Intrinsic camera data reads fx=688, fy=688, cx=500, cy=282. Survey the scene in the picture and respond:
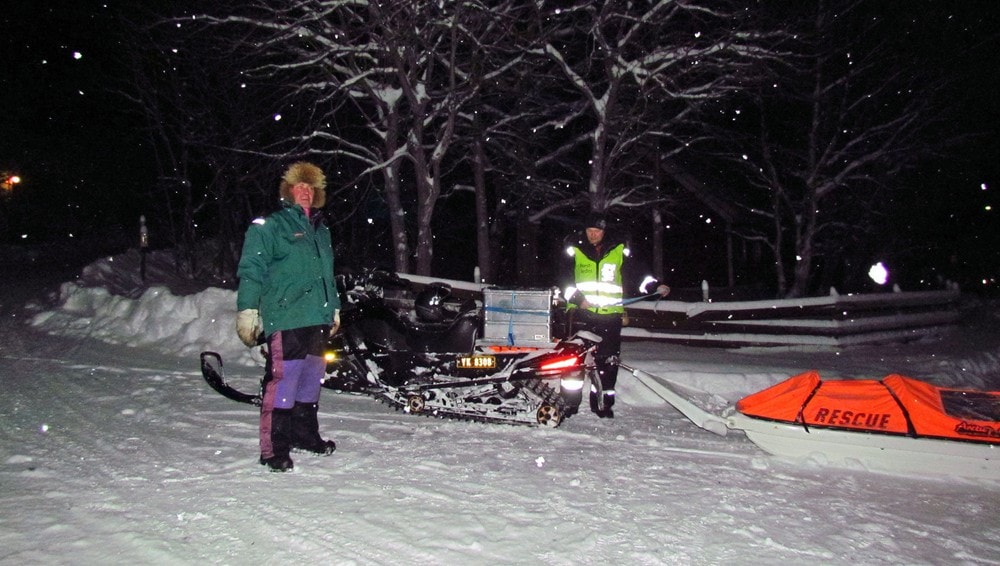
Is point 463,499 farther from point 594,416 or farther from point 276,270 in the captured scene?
point 594,416

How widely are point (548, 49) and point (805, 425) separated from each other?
9.95 meters

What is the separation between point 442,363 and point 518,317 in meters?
0.82

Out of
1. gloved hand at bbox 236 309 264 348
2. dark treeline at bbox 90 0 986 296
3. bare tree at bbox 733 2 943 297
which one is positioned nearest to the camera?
gloved hand at bbox 236 309 264 348

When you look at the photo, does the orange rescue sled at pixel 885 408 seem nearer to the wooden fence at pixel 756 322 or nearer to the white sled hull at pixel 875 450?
the white sled hull at pixel 875 450

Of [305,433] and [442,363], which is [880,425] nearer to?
[442,363]

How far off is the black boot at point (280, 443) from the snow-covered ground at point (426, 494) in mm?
80

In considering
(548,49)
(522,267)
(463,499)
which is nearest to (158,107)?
(522,267)

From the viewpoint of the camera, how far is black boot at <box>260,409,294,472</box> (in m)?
4.61

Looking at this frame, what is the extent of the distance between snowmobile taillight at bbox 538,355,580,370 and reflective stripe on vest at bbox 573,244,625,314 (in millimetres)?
818

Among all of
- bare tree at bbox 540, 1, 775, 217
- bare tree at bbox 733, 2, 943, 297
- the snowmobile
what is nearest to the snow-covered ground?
the snowmobile

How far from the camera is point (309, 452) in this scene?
5082mm

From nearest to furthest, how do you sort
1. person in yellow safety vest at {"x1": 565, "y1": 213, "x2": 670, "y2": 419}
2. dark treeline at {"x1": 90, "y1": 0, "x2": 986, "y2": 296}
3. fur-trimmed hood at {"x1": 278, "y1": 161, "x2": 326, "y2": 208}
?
fur-trimmed hood at {"x1": 278, "y1": 161, "x2": 326, "y2": 208}, person in yellow safety vest at {"x1": 565, "y1": 213, "x2": 670, "y2": 419}, dark treeline at {"x1": 90, "y1": 0, "x2": 986, "y2": 296}

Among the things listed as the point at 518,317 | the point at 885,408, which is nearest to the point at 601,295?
the point at 518,317

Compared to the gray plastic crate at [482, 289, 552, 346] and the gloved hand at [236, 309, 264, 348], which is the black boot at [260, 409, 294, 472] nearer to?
the gloved hand at [236, 309, 264, 348]
